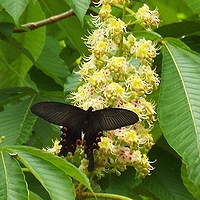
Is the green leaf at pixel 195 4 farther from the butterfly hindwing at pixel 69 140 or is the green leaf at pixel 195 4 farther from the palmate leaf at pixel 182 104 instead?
the butterfly hindwing at pixel 69 140

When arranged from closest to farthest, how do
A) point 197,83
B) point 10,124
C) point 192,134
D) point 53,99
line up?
point 192,134, point 197,83, point 10,124, point 53,99

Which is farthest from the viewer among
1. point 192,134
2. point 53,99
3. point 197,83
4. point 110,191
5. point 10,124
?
point 53,99

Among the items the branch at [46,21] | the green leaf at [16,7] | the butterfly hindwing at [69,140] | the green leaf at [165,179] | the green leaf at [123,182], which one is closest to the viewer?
the butterfly hindwing at [69,140]

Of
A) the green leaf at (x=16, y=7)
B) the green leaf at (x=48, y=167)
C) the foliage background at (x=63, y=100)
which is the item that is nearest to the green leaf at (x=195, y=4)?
the foliage background at (x=63, y=100)

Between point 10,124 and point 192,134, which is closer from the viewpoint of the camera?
point 192,134

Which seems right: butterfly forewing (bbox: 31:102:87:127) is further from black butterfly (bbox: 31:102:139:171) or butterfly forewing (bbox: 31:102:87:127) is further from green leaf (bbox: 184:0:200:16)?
green leaf (bbox: 184:0:200:16)

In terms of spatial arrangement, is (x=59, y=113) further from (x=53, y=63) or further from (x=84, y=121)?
(x=53, y=63)

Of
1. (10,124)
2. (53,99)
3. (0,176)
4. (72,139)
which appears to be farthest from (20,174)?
(53,99)

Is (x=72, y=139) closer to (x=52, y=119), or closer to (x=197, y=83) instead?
(x=52, y=119)
